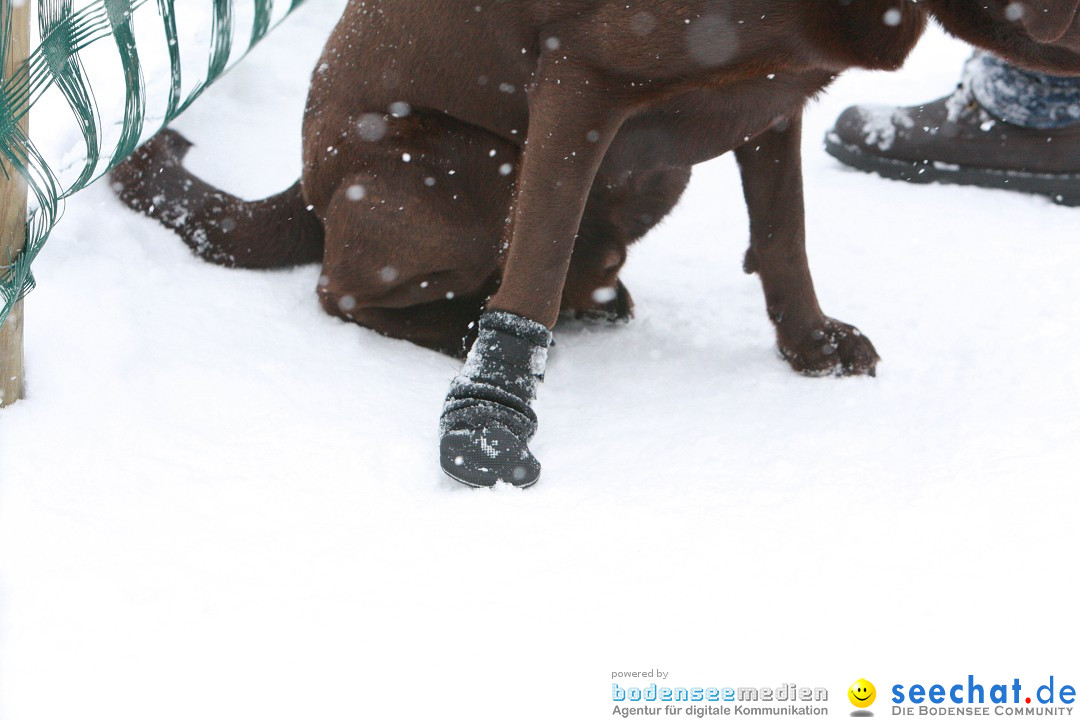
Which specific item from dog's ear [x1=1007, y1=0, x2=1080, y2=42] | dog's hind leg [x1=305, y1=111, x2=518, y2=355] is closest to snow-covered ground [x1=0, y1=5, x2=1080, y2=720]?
dog's hind leg [x1=305, y1=111, x2=518, y2=355]

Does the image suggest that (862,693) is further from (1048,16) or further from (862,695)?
(1048,16)

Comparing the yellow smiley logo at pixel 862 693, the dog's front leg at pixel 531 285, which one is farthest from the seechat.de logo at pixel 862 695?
the dog's front leg at pixel 531 285

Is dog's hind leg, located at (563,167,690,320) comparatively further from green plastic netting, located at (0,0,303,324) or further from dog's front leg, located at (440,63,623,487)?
green plastic netting, located at (0,0,303,324)

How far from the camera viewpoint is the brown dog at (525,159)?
61.3 inches

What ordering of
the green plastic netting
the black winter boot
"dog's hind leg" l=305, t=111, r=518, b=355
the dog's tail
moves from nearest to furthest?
1. the green plastic netting
2. "dog's hind leg" l=305, t=111, r=518, b=355
3. the dog's tail
4. the black winter boot

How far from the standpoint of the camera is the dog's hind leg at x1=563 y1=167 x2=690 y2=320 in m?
2.10

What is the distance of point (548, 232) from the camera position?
1655mm

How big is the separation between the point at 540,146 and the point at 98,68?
2.33ft

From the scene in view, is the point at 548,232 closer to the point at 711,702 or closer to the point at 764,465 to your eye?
the point at 764,465

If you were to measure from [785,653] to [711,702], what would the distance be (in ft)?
0.39

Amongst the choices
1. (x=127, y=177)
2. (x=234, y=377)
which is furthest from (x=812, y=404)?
(x=127, y=177)

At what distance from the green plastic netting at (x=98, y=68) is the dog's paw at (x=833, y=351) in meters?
1.21

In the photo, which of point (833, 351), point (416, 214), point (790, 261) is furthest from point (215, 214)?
point (833, 351)

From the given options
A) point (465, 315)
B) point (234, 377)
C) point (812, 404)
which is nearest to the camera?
point (234, 377)
